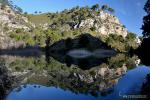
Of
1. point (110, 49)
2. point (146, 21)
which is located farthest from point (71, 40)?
point (146, 21)

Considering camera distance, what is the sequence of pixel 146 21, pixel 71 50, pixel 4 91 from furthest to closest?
pixel 71 50 → pixel 146 21 → pixel 4 91

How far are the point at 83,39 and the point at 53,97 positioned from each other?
163954mm

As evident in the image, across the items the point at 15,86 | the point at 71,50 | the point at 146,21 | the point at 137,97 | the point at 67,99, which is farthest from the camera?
the point at 71,50

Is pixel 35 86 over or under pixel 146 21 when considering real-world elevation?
under

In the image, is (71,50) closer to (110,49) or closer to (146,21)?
(110,49)

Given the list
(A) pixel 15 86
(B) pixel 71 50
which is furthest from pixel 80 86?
(B) pixel 71 50

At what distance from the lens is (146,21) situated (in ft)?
324

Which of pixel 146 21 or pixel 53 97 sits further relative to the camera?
pixel 146 21

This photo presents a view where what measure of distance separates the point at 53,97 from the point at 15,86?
6.42 m

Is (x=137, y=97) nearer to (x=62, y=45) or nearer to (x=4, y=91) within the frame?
(x=4, y=91)

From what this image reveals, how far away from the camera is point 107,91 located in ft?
95.0

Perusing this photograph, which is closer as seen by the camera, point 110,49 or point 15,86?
point 15,86

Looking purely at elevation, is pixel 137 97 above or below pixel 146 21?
below

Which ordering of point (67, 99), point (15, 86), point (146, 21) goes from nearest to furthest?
point (67, 99), point (15, 86), point (146, 21)
